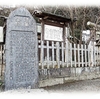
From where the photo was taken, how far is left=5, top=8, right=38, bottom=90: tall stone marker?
4191 mm

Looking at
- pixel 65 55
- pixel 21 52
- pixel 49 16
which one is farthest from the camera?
pixel 49 16

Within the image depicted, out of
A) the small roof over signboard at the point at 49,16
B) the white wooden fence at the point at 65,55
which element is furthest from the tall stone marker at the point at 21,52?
the small roof over signboard at the point at 49,16

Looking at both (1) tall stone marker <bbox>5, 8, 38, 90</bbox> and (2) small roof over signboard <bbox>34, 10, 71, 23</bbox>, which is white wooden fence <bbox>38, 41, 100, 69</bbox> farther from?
(2) small roof over signboard <bbox>34, 10, 71, 23</bbox>

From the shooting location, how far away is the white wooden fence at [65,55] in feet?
17.7

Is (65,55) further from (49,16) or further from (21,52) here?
(21,52)

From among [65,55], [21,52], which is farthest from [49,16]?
[21,52]

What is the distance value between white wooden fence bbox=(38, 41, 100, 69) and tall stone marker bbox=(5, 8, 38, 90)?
0.83m

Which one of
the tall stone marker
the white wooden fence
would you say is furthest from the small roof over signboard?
the tall stone marker

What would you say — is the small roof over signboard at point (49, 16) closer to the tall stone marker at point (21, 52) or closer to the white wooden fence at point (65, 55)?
the white wooden fence at point (65, 55)

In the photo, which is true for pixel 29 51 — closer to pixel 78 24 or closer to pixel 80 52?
pixel 80 52

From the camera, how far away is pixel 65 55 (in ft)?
19.6

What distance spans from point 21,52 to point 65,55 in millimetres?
2199
